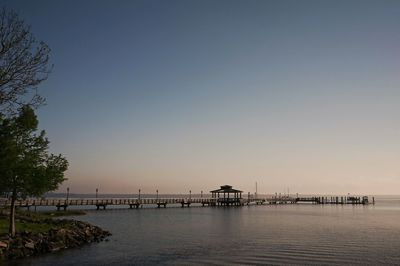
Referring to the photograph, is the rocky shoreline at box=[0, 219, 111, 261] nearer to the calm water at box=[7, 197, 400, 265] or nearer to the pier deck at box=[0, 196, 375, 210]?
the calm water at box=[7, 197, 400, 265]

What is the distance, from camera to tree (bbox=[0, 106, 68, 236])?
88.6 ft

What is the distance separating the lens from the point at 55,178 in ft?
102

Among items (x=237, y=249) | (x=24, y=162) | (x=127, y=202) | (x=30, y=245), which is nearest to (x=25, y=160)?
(x=24, y=162)

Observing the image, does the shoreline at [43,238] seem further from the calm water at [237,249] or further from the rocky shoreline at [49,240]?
the calm water at [237,249]

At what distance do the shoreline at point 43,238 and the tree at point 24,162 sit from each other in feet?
5.49

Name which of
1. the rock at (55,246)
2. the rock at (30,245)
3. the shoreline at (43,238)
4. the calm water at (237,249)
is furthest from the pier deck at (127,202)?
the calm water at (237,249)

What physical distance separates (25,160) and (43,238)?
6.28 m

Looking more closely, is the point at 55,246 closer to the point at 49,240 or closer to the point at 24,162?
the point at 49,240

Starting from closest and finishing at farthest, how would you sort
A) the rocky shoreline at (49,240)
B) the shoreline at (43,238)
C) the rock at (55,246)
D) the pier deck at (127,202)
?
the rocky shoreline at (49,240), the shoreline at (43,238), the rock at (55,246), the pier deck at (127,202)

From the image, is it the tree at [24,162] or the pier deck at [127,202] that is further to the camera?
the pier deck at [127,202]

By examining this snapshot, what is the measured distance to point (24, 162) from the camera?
28.0 m

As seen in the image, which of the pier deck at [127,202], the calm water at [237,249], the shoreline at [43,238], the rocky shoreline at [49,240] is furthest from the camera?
the pier deck at [127,202]

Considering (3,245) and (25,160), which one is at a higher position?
(25,160)

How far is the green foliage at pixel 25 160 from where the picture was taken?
2698 centimetres
